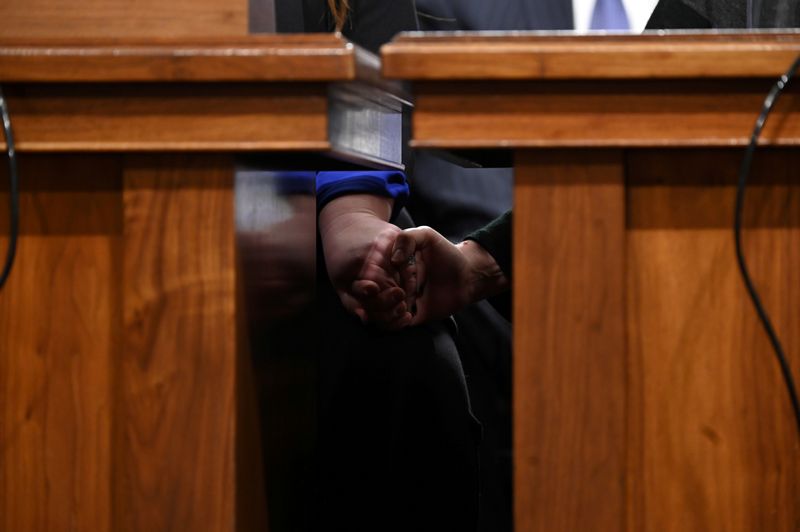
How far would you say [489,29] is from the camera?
2152mm

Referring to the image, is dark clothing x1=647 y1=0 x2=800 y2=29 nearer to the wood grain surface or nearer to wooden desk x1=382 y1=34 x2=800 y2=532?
wooden desk x1=382 y1=34 x2=800 y2=532

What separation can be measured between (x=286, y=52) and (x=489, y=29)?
1.37 meters

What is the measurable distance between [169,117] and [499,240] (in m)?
0.80

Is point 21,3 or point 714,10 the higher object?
point 714,10

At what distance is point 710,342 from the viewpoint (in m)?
0.88

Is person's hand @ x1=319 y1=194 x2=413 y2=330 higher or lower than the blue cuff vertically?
lower

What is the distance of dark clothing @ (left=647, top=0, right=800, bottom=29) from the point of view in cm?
186

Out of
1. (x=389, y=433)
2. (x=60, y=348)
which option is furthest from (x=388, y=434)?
(x=60, y=348)

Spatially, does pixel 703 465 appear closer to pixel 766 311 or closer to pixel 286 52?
pixel 766 311

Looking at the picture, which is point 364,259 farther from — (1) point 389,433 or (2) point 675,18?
(2) point 675,18

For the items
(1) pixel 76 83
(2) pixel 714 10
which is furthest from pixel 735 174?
(2) pixel 714 10

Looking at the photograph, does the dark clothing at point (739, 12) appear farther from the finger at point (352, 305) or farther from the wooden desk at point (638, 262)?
the wooden desk at point (638, 262)

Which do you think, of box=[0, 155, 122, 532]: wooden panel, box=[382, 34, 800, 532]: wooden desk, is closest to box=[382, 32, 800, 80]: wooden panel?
box=[382, 34, 800, 532]: wooden desk

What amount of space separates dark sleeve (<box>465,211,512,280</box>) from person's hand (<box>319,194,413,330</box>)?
147mm
